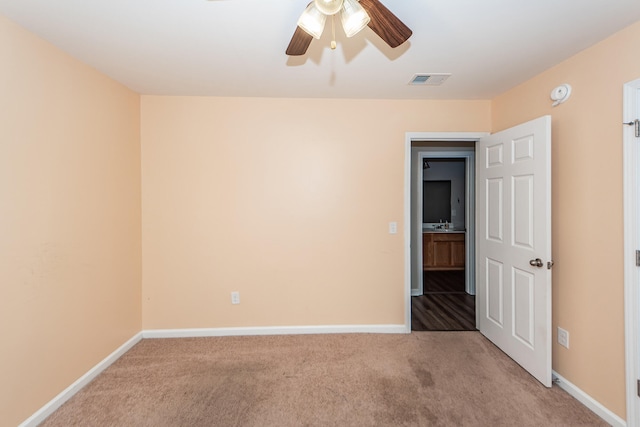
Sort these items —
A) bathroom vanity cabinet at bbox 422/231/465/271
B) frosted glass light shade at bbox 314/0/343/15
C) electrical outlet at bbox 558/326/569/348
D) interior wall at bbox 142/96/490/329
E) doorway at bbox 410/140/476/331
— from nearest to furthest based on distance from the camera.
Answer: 1. frosted glass light shade at bbox 314/0/343/15
2. electrical outlet at bbox 558/326/569/348
3. interior wall at bbox 142/96/490/329
4. doorway at bbox 410/140/476/331
5. bathroom vanity cabinet at bbox 422/231/465/271

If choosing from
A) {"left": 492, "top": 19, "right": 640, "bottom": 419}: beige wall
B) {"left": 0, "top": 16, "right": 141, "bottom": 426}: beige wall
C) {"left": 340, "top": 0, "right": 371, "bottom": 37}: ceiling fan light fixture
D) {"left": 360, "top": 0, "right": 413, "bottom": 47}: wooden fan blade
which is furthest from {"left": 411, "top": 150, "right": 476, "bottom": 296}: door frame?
{"left": 0, "top": 16, "right": 141, "bottom": 426}: beige wall

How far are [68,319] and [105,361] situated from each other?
0.58 m

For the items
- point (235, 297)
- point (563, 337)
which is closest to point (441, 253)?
point (563, 337)

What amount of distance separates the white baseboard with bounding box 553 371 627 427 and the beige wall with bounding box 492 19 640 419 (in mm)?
33

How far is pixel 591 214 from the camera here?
186cm

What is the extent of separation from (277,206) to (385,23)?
6.32 feet

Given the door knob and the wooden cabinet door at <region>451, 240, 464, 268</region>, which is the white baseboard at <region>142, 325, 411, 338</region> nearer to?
the door knob

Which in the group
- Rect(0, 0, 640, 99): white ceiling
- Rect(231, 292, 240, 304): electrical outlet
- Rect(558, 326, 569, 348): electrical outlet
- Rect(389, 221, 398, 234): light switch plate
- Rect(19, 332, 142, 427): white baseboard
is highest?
Rect(0, 0, 640, 99): white ceiling

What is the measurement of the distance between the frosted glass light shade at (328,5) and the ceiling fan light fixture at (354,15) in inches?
2.1

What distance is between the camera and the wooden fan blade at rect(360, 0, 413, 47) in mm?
1178

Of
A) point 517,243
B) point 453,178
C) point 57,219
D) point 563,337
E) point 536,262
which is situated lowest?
point 563,337

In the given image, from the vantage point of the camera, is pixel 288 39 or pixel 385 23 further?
pixel 288 39

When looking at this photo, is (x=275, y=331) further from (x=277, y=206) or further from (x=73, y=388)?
(x=73, y=388)

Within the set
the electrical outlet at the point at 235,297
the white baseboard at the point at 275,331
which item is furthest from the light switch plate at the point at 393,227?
the electrical outlet at the point at 235,297
